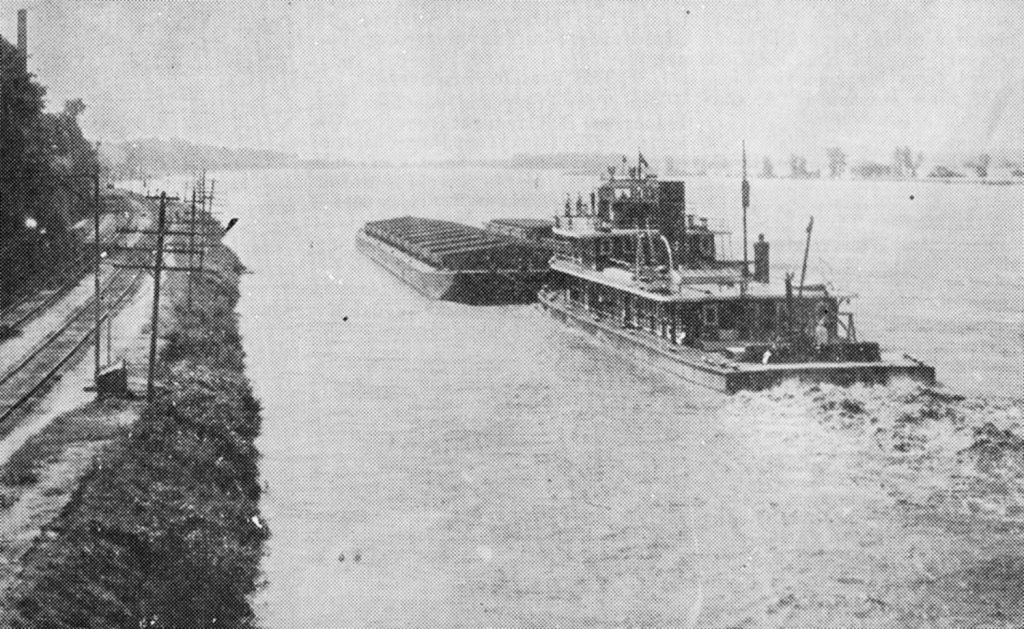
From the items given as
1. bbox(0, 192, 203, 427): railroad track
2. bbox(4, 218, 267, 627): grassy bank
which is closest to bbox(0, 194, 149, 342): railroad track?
bbox(0, 192, 203, 427): railroad track

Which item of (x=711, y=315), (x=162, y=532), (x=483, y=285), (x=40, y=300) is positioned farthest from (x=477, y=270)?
(x=162, y=532)

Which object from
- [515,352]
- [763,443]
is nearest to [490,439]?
[763,443]

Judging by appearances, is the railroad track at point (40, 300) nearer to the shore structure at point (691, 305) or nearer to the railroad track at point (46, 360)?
the railroad track at point (46, 360)

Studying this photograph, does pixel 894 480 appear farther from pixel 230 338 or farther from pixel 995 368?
pixel 230 338

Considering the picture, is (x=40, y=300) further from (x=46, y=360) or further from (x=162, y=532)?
(x=162, y=532)

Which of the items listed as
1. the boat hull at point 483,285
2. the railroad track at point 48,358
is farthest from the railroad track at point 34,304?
the boat hull at point 483,285
